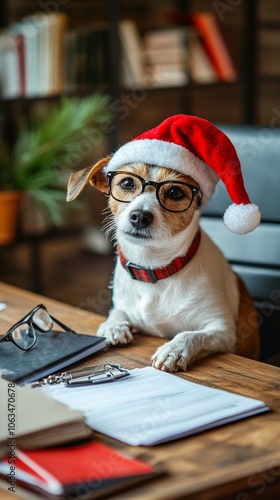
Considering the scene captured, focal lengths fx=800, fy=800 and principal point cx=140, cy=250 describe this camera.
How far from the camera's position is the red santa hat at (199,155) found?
1496 mm

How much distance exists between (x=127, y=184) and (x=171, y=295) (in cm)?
24

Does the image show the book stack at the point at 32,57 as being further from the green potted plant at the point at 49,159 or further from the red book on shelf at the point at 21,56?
the green potted plant at the point at 49,159

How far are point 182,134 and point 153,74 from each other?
244cm

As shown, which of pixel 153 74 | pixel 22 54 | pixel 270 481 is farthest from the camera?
pixel 153 74

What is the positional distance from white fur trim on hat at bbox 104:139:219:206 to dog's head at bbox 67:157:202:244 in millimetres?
12

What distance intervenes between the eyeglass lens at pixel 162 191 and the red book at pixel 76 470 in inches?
23.6

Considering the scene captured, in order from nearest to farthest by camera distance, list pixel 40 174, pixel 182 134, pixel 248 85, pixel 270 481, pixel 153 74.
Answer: pixel 270 481, pixel 182 134, pixel 40 174, pixel 153 74, pixel 248 85

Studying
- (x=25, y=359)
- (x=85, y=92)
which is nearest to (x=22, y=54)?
(x=85, y=92)

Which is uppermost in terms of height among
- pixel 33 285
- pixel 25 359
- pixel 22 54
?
pixel 22 54

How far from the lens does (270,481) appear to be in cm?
104

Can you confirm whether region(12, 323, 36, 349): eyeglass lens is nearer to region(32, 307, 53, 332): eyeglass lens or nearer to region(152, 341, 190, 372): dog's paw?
region(32, 307, 53, 332): eyeglass lens

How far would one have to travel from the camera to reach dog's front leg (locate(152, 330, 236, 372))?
1395mm

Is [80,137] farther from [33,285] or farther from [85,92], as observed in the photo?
[33,285]

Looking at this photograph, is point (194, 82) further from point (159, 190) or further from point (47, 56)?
point (159, 190)
